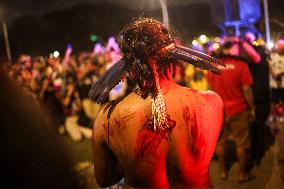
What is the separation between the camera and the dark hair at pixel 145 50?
7.50ft

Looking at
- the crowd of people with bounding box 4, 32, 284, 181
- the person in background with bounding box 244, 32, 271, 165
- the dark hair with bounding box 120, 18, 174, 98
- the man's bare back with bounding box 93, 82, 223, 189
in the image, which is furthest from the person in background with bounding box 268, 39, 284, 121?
the dark hair with bounding box 120, 18, 174, 98

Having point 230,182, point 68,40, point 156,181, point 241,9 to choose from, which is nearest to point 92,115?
point 230,182

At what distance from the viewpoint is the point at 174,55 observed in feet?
7.61

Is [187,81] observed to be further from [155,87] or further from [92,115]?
[155,87]

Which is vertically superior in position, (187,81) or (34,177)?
(34,177)

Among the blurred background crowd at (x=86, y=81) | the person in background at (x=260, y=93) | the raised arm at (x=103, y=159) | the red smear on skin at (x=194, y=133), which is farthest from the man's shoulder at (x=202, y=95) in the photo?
the blurred background crowd at (x=86, y=81)

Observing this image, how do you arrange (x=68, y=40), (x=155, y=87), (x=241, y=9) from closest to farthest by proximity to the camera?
(x=155, y=87) → (x=241, y=9) → (x=68, y=40)

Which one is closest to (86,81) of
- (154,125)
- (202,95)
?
(202,95)

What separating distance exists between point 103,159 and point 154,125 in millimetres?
431

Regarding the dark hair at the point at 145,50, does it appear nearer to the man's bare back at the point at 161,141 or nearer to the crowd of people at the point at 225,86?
the man's bare back at the point at 161,141

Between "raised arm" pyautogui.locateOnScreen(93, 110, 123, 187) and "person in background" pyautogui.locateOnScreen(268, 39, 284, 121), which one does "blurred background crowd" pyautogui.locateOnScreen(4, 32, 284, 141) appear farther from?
"raised arm" pyautogui.locateOnScreen(93, 110, 123, 187)

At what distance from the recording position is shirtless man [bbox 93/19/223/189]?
7.60ft

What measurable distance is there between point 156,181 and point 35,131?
2.56ft

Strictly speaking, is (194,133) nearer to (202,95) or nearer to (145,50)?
(202,95)
